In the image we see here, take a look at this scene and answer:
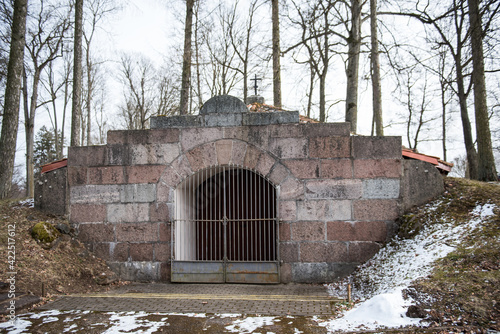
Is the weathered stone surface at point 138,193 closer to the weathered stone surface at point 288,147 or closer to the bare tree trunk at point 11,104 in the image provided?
the weathered stone surface at point 288,147

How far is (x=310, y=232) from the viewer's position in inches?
263

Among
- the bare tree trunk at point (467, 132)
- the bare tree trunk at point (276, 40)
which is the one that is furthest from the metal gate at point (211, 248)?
the bare tree trunk at point (467, 132)

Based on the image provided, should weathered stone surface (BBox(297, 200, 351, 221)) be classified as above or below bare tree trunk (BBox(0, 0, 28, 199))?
below

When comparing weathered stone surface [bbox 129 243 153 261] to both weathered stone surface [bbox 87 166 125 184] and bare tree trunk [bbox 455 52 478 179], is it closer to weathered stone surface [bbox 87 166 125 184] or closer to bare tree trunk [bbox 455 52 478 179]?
weathered stone surface [bbox 87 166 125 184]

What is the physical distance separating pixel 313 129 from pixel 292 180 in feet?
3.17

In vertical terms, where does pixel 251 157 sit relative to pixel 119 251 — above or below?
above

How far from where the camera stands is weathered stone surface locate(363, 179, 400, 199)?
21.9 feet

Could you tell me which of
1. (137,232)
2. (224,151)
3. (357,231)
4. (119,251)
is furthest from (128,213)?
(357,231)

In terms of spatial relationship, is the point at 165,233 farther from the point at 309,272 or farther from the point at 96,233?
the point at 309,272

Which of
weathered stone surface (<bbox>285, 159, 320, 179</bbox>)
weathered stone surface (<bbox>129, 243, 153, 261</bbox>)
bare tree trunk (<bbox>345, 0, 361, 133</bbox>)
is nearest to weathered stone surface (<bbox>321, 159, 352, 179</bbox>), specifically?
weathered stone surface (<bbox>285, 159, 320, 179</bbox>)

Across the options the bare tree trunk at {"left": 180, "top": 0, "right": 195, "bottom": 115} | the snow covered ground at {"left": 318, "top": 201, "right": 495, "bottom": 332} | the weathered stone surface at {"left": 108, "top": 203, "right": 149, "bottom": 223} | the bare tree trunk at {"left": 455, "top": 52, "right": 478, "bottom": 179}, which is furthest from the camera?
the bare tree trunk at {"left": 180, "top": 0, "right": 195, "bottom": 115}

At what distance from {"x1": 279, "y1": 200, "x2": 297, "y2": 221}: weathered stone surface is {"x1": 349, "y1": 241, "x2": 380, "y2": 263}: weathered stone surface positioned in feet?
3.54

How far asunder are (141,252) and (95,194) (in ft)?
4.56

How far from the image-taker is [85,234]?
7160mm
